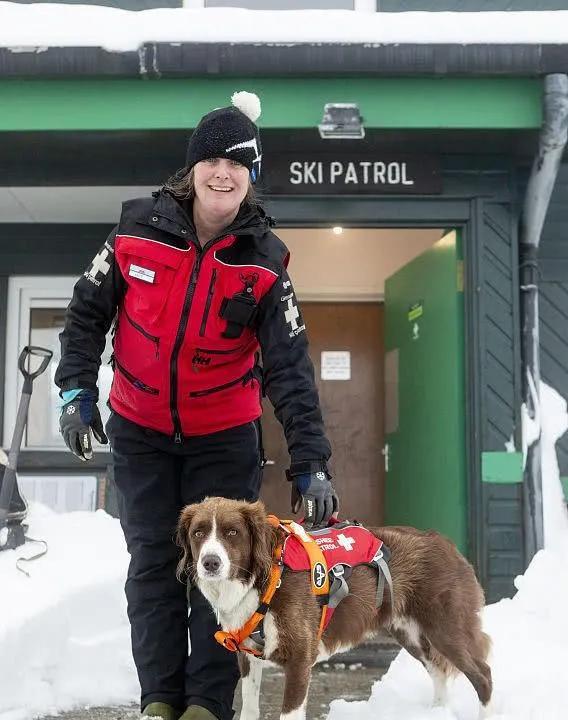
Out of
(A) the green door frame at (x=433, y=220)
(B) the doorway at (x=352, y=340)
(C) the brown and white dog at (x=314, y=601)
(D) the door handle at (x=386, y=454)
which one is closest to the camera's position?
(C) the brown and white dog at (x=314, y=601)

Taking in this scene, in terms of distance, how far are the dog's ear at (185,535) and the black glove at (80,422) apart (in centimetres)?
38

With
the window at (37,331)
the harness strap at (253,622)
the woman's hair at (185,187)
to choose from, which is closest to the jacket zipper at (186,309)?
the woman's hair at (185,187)

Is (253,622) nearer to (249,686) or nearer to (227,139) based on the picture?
(249,686)

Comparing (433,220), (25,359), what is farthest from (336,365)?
(25,359)

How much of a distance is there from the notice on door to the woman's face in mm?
6036

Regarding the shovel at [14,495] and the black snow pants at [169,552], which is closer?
the black snow pants at [169,552]

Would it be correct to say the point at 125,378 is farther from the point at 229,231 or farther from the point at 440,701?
the point at 440,701

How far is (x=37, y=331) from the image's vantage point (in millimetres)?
7234

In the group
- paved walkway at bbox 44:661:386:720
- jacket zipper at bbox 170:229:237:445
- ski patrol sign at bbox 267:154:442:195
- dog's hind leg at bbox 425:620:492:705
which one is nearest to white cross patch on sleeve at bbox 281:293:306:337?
jacket zipper at bbox 170:229:237:445

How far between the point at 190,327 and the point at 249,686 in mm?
1367

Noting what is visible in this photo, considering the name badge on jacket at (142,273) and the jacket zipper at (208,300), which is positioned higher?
the name badge on jacket at (142,273)

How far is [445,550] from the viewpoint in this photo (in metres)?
3.47

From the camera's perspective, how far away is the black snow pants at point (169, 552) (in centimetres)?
292

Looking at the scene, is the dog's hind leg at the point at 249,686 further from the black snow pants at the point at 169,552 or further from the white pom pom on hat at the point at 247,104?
the white pom pom on hat at the point at 247,104
